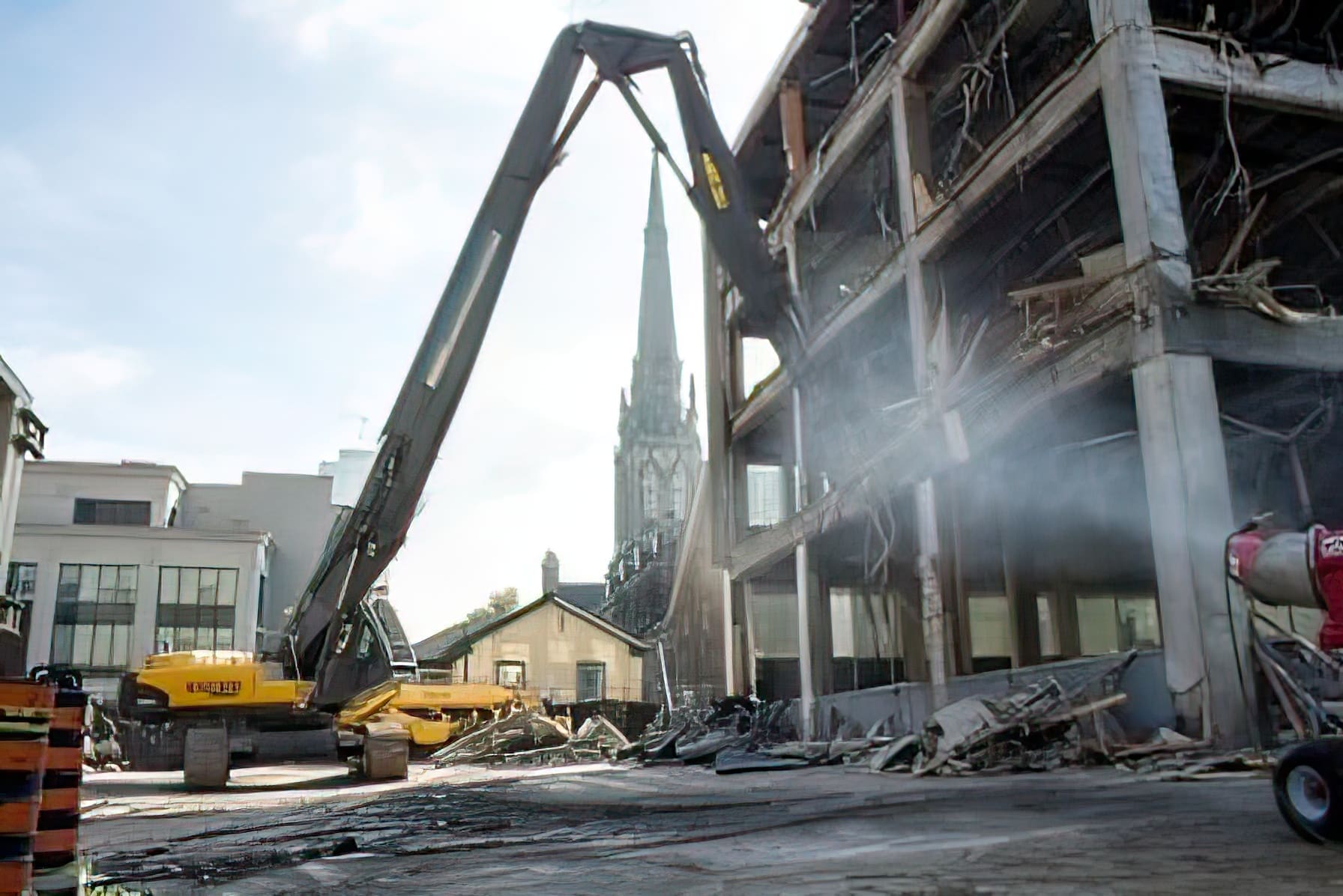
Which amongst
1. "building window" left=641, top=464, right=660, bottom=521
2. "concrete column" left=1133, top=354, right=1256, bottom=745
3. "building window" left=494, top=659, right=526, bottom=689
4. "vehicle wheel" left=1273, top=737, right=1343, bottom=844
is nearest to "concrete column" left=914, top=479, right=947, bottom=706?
"concrete column" left=1133, top=354, right=1256, bottom=745

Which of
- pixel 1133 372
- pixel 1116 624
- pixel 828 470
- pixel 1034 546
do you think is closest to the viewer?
pixel 1133 372

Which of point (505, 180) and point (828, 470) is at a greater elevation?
point (505, 180)

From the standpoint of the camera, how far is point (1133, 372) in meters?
13.9

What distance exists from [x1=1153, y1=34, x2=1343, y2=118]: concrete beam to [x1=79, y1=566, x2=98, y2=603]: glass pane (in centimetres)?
4355

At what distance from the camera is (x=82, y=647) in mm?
42844

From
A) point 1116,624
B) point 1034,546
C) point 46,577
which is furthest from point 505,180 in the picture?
point 46,577

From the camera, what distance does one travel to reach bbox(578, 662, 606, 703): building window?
158 feet

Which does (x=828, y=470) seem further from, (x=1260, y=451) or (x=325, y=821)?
(x=325, y=821)

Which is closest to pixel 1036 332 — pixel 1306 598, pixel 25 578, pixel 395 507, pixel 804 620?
pixel 395 507

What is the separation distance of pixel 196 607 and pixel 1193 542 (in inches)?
1652

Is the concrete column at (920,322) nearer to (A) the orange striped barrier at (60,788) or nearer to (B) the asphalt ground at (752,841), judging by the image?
(B) the asphalt ground at (752,841)

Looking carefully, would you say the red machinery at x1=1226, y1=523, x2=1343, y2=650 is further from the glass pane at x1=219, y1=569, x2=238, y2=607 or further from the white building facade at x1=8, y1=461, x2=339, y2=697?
the glass pane at x1=219, y1=569, x2=238, y2=607

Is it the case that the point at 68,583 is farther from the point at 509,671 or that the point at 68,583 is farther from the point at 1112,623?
the point at 1112,623

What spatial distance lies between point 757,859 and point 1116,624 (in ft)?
96.6
